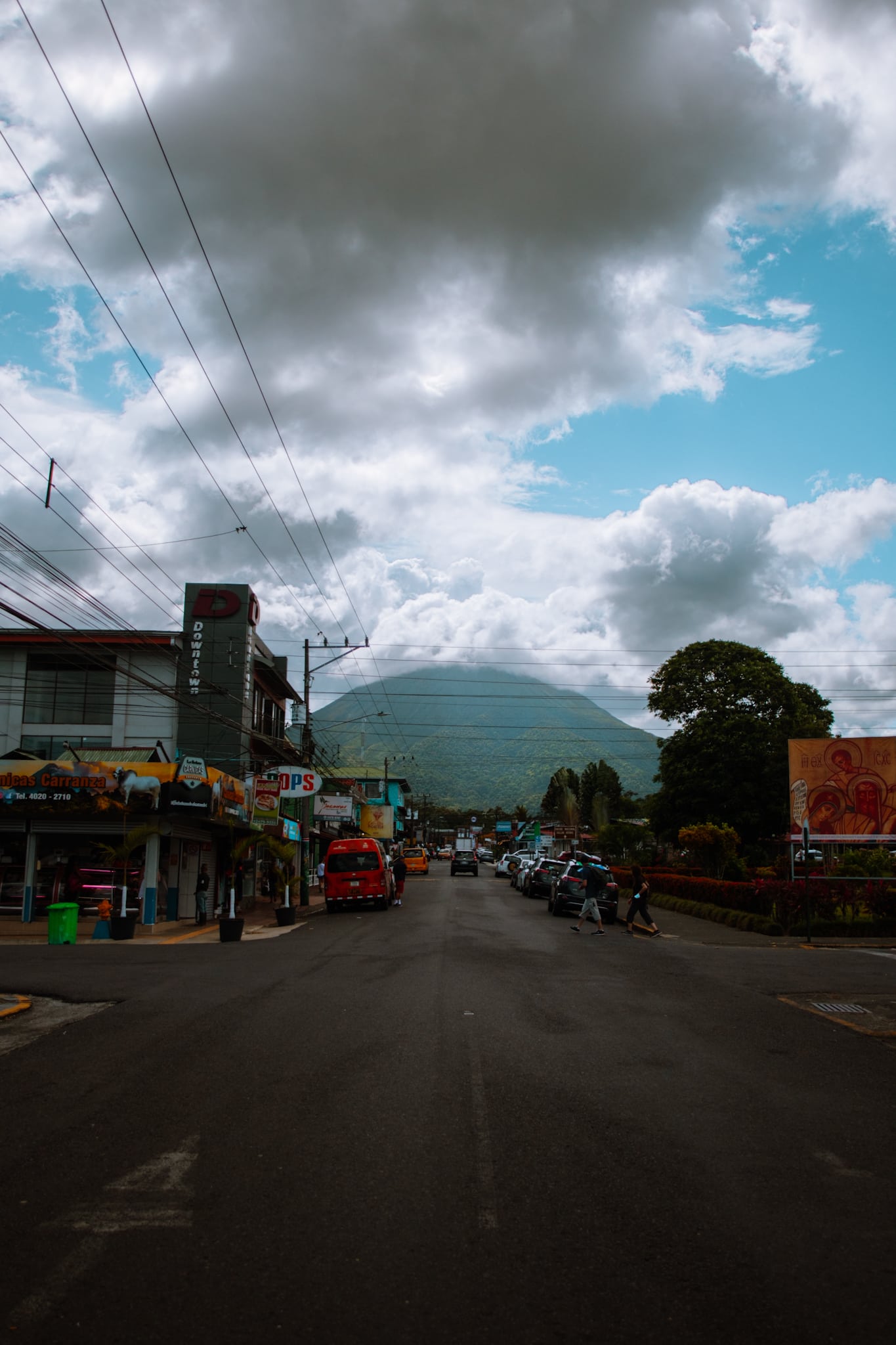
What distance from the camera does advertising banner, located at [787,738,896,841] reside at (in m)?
30.8

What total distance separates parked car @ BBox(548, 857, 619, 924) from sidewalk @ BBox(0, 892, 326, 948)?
→ 26.2 ft

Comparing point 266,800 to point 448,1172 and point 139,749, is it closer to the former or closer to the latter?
point 139,749

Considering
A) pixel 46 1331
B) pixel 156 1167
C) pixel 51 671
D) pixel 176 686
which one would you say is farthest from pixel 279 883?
pixel 46 1331

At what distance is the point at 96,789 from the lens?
84.6 feet

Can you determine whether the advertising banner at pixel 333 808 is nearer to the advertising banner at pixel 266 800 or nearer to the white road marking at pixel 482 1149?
the advertising banner at pixel 266 800

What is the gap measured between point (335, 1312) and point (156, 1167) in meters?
2.35

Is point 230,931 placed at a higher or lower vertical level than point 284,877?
lower

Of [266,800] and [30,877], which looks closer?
[30,877]

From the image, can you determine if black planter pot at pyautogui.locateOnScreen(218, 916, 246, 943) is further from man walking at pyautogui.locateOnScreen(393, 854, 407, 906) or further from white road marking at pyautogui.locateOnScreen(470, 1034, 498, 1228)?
white road marking at pyautogui.locateOnScreen(470, 1034, 498, 1228)

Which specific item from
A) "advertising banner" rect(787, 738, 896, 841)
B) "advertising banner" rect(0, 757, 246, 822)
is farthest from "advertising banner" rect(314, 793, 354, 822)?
"advertising banner" rect(787, 738, 896, 841)

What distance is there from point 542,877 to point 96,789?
723 inches

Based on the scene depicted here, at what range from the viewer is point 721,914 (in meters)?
28.1

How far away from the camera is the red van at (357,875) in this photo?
1303 inches

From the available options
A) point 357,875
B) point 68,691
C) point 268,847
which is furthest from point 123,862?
point 68,691
